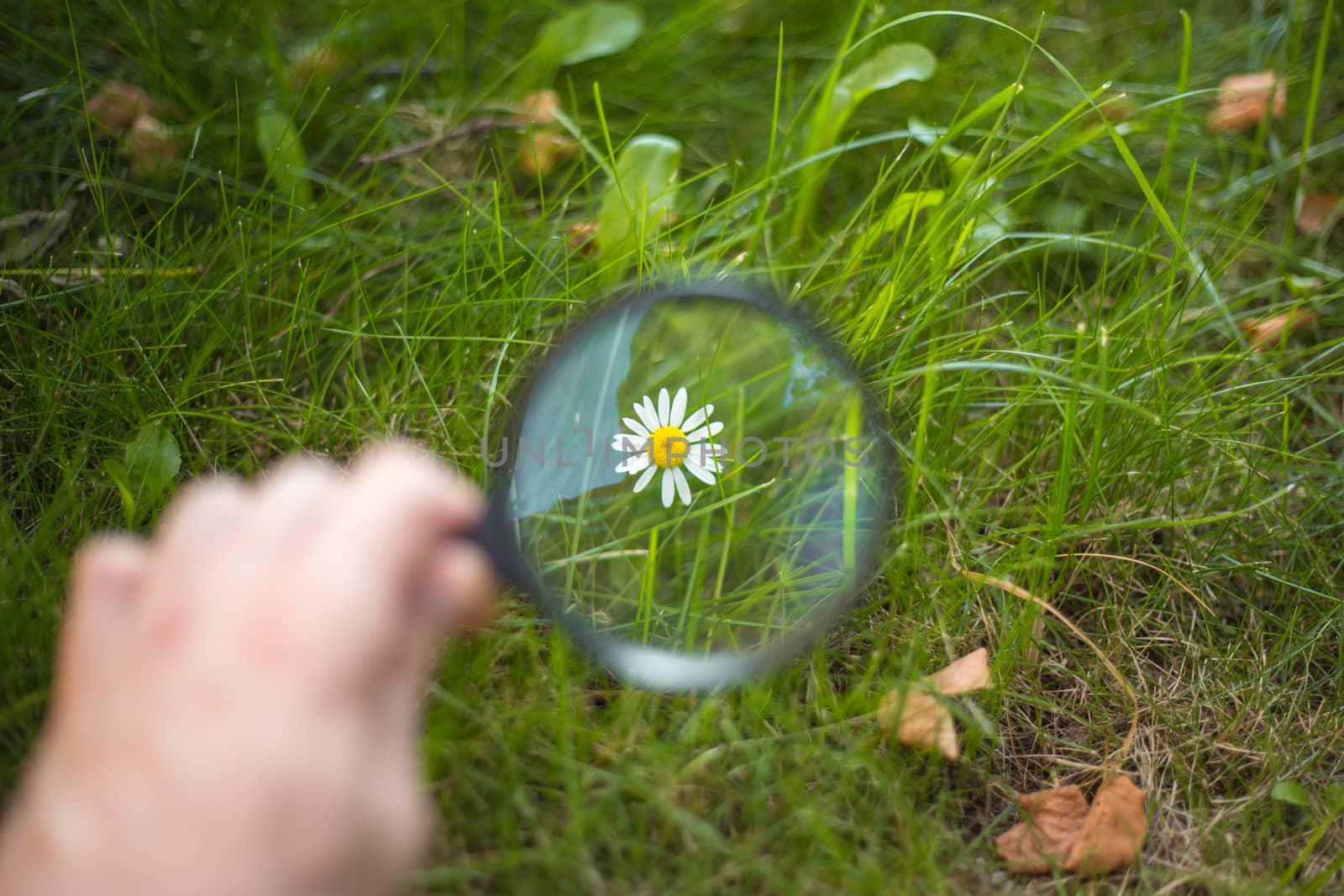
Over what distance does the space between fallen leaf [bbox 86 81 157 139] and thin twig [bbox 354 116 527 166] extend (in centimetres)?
47

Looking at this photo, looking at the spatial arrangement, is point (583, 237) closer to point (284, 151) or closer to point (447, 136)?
point (447, 136)

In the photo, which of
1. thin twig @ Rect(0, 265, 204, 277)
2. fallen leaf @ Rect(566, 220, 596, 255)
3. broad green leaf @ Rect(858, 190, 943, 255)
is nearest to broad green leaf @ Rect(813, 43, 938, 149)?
broad green leaf @ Rect(858, 190, 943, 255)

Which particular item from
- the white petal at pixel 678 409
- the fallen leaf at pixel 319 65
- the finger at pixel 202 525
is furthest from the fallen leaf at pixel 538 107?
the finger at pixel 202 525

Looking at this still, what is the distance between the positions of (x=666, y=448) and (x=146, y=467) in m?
0.86

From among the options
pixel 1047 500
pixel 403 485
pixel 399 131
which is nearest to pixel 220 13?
pixel 399 131

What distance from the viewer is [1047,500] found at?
178 cm

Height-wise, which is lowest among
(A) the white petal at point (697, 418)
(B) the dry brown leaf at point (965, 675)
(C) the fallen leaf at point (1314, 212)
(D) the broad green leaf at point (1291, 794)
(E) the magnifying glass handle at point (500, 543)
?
(D) the broad green leaf at point (1291, 794)

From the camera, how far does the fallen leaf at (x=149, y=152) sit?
6.69ft

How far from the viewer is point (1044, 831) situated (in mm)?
1470

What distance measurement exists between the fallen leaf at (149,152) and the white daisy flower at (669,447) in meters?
1.19

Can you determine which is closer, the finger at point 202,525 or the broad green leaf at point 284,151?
the finger at point 202,525

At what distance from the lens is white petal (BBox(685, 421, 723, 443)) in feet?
5.51

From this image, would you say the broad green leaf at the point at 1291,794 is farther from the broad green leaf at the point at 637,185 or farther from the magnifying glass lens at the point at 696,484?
the broad green leaf at the point at 637,185

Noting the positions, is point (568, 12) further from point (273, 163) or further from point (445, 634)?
point (445, 634)
